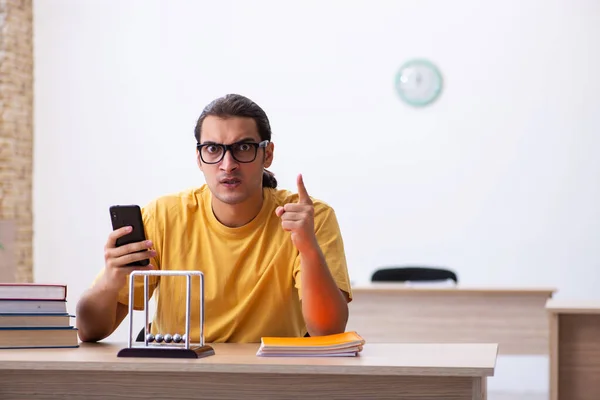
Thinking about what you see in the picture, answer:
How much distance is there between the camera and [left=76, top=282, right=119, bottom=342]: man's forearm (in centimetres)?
227

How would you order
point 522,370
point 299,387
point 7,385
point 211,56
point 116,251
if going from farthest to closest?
point 211,56
point 522,370
point 116,251
point 7,385
point 299,387

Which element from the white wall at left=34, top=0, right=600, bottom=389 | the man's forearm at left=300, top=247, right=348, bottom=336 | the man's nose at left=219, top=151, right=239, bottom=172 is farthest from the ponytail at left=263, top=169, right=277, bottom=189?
the white wall at left=34, top=0, right=600, bottom=389

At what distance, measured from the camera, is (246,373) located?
186 centimetres

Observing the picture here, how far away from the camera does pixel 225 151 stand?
7.44ft

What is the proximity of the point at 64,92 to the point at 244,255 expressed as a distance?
4632 millimetres

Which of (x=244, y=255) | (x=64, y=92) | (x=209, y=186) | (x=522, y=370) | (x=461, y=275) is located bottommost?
(x=522, y=370)

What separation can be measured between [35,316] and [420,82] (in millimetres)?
4356

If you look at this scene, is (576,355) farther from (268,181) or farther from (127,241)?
(127,241)

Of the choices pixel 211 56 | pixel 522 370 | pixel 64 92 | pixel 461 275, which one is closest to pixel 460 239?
pixel 461 275

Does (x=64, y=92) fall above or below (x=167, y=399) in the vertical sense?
above

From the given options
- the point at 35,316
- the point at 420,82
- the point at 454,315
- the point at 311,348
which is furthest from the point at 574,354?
the point at 420,82

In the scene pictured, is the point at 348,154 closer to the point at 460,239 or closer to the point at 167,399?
the point at 460,239

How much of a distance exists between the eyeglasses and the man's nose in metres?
0.01

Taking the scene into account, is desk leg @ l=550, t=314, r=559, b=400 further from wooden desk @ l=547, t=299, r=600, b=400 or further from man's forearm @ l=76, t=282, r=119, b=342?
man's forearm @ l=76, t=282, r=119, b=342
